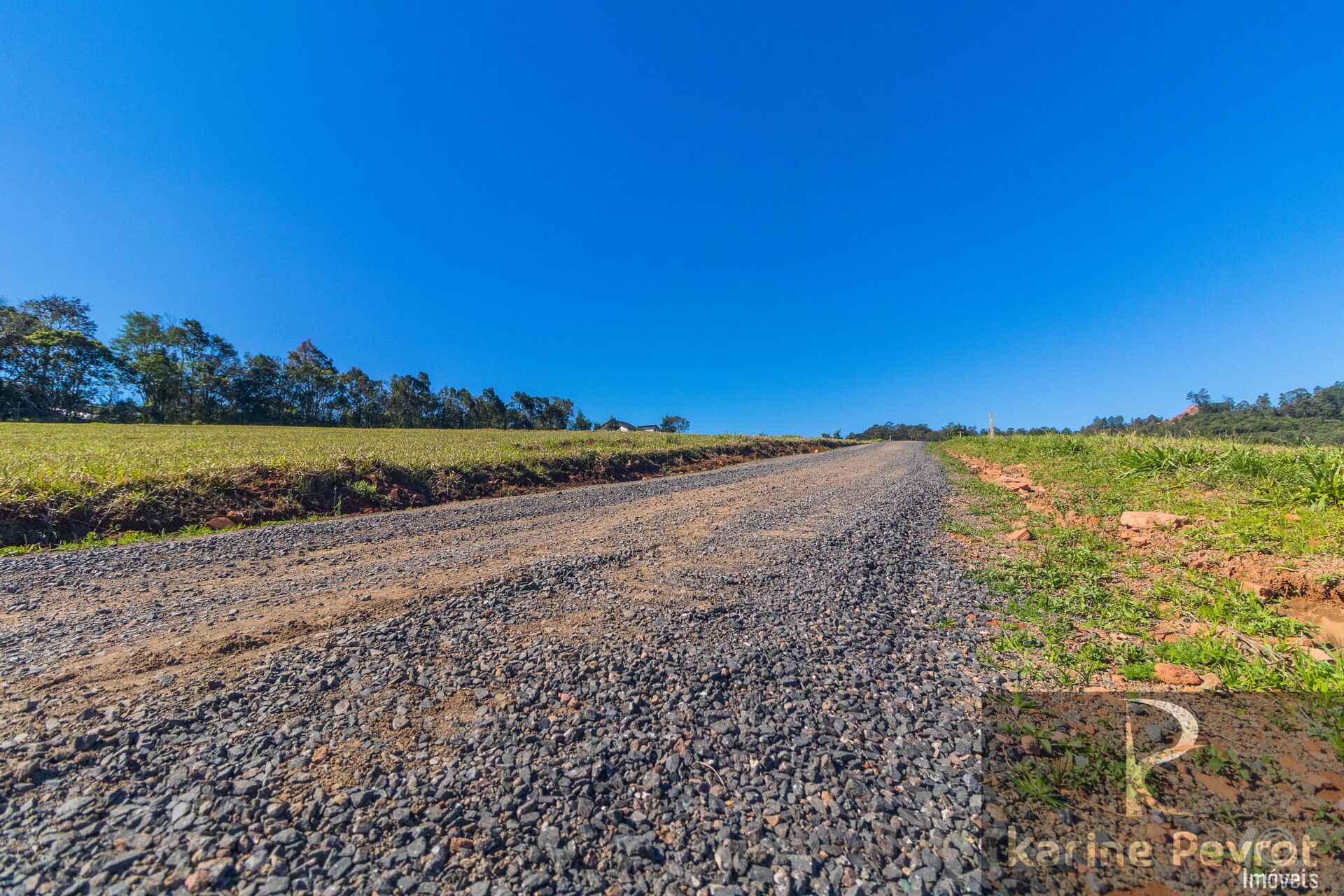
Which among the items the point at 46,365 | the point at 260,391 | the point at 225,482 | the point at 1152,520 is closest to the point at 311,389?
the point at 260,391

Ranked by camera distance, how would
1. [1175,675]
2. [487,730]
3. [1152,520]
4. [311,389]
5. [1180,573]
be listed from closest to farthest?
[487,730] → [1175,675] → [1180,573] → [1152,520] → [311,389]

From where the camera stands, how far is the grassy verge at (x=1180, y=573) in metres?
3.22

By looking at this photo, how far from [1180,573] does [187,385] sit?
298ft

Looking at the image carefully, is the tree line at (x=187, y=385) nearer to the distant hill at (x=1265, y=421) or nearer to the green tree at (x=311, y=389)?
the green tree at (x=311, y=389)

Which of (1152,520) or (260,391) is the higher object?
(260,391)

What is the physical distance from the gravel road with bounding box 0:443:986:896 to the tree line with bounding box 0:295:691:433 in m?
78.1

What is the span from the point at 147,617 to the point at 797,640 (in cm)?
570

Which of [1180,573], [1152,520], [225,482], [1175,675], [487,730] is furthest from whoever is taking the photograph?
[225,482]

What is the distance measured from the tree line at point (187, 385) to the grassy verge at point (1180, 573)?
254 ft

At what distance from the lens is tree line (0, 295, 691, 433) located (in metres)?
54.7

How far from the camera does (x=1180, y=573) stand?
464cm

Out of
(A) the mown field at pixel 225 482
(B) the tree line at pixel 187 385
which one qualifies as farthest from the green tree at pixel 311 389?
(A) the mown field at pixel 225 482
